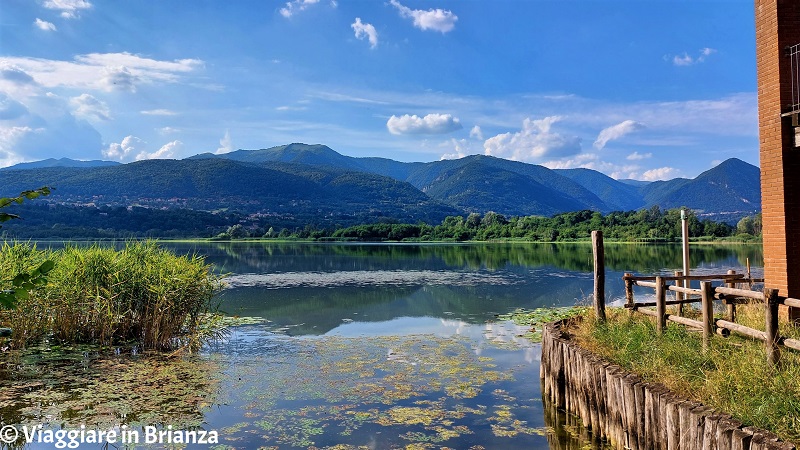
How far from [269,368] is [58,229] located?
10495cm

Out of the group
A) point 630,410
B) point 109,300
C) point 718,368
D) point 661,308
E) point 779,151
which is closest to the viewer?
point 718,368

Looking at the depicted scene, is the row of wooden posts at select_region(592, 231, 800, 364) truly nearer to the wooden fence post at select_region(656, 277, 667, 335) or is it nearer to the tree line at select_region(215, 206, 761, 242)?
the wooden fence post at select_region(656, 277, 667, 335)

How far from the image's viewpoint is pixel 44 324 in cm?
1309

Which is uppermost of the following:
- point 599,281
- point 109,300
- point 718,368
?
point 599,281

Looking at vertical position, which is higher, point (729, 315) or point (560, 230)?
point (560, 230)

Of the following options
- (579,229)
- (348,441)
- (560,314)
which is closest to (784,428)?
(348,441)

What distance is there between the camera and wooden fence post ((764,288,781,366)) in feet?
22.7

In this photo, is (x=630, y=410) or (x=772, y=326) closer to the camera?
(x=772, y=326)

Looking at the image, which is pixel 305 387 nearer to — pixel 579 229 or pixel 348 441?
pixel 348 441

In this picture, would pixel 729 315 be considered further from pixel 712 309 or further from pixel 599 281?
pixel 712 309

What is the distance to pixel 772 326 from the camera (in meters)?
6.97

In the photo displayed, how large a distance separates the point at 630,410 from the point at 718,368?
1.16 m

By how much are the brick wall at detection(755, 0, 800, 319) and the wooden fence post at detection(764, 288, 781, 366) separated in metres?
4.22

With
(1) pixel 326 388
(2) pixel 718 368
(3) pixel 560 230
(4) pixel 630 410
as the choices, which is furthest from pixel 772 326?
(3) pixel 560 230
